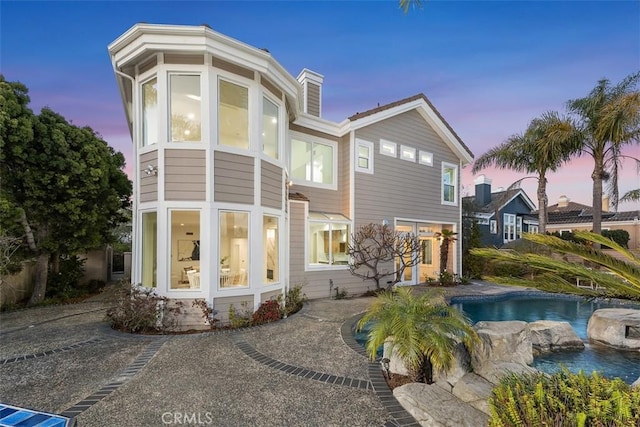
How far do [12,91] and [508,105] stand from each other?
2104cm

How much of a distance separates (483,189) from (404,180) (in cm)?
1478

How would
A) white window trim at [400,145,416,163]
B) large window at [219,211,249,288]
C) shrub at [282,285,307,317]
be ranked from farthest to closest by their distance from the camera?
1. white window trim at [400,145,416,163]
2. shrub at [282,285,307,317]
3. large window at [219,211,249,288]

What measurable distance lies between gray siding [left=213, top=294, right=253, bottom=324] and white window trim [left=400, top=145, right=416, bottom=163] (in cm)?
951

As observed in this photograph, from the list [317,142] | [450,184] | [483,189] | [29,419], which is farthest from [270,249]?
[483,189]

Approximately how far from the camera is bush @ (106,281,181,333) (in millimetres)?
6738

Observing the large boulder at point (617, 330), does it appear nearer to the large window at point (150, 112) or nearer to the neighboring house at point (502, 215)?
the large window at point (150, 112)

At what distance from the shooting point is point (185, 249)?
7285 millimetres

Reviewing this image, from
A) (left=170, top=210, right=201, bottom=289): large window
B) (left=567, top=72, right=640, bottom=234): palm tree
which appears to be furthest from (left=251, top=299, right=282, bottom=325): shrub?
A: (left=567, top=72, right=640, bottom=234): palm tree

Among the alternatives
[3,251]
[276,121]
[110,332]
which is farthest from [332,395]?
[3,251]

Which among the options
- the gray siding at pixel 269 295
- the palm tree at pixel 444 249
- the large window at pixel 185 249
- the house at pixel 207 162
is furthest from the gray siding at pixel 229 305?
the palm tree at pixel 444 249

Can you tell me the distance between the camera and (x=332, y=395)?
4.08 meters

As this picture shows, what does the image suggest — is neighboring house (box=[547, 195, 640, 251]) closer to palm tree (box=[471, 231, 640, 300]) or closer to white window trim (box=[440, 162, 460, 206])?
white window trim (box=[440, 162, 460, 206])

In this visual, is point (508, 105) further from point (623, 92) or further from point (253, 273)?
point (253, 273)

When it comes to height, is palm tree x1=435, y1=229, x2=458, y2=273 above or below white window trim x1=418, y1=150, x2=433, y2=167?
below
